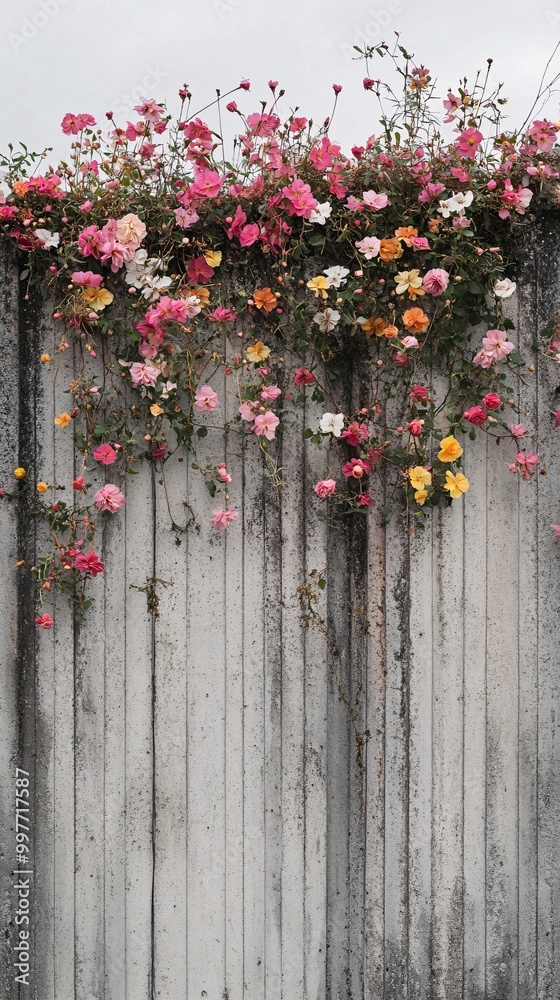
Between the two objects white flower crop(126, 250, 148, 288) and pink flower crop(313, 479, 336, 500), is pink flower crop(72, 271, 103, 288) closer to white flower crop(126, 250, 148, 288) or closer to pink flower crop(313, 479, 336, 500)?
white flower crop(126, 250, 148, 288)

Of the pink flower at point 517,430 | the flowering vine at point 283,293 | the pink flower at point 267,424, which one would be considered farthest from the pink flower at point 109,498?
the pink flower at point 517,430

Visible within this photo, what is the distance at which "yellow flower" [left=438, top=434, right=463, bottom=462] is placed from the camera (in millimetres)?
2234

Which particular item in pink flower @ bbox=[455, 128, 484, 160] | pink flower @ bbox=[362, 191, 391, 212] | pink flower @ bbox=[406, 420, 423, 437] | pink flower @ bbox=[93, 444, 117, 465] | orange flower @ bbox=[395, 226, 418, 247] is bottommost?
pink flower @ bbox=[93, 444, 117, 465]

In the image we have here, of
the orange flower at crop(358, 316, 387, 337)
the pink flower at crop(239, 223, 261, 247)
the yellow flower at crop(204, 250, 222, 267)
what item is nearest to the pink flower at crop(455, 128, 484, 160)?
the orange flower at crop(358, 316, 387, 337)

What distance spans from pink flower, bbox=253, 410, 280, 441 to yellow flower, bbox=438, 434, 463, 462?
52 centimetres

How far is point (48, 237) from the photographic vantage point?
2.20m

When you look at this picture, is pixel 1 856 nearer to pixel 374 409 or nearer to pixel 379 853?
pixel 379 853

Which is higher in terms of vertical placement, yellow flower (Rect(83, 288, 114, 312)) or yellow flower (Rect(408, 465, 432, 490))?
yellow flower (Rect(83, 288, 114, 312))

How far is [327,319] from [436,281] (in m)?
0.34

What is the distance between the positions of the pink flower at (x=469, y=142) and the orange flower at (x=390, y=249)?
346 millimetres

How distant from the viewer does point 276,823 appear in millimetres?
2344

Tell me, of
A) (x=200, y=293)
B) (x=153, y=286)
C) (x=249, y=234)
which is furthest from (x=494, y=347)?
(x=153, y=286)

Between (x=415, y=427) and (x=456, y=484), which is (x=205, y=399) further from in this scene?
(x=456, y=484)

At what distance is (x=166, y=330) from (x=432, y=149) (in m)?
0.99
